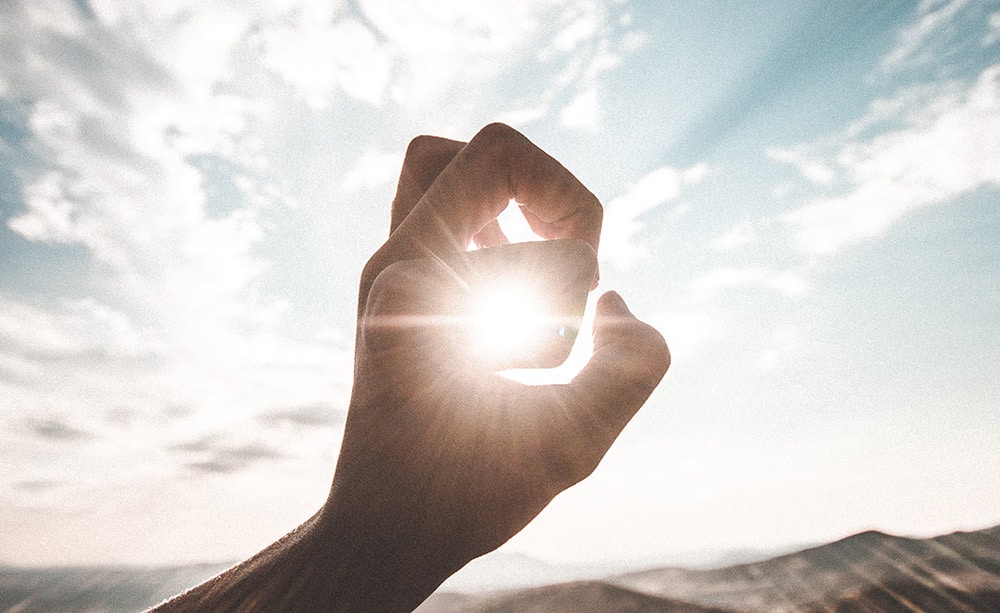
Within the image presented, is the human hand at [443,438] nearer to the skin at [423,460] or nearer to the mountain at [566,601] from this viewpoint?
the skin at [423,460]

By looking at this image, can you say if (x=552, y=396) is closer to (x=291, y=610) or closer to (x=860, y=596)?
(x=291, y=610)

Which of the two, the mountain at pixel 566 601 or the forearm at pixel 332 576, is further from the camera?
the mountain at pixel 566 601

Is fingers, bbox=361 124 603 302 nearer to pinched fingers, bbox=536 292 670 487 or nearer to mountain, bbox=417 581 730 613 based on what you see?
pinched fingers, bbox=536 292 670 487

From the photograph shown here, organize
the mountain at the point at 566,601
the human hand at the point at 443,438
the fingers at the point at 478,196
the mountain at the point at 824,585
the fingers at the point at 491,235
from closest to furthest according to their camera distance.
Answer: the human hand at the point at 443,438 → the fingers at the point at 478,196 → the fingers at the point at 491,235 → the mountain at the point at 824,585 → the mountain at the point at 566,601

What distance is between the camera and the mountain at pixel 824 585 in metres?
10.4

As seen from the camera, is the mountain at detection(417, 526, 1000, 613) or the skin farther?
the mountain at detection(417, 526, 1000, 613)

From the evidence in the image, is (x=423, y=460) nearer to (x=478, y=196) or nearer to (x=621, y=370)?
(x=621, y=370)

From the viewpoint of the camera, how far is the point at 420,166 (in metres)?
1.67

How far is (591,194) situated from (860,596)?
44.7 ft

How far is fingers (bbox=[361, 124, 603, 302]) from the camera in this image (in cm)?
135

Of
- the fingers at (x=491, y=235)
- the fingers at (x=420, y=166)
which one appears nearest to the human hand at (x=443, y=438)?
the fingers at (x=420, y=166)

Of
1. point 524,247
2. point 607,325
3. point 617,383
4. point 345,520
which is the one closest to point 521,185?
point 524,247

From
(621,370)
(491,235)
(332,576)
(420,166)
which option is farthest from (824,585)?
(420,166)

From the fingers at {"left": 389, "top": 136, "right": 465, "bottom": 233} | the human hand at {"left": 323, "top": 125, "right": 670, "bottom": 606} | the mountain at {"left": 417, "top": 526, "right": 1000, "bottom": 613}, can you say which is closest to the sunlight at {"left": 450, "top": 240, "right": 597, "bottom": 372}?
the human hand at {"left": 323, "top": 125, "right": 670, "bottom": 606}
